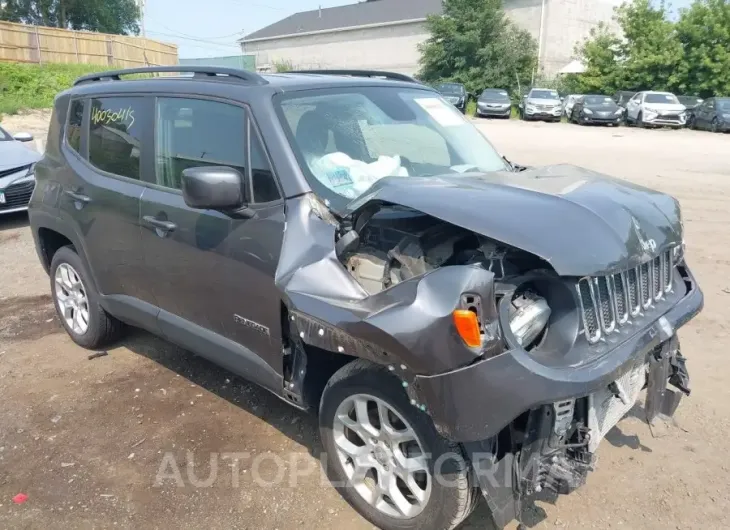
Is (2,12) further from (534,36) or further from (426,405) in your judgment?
(426,405)

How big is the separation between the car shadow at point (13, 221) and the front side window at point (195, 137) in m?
6.32

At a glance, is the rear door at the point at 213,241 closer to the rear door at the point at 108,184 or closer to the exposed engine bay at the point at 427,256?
the rear door at the point at 108,184

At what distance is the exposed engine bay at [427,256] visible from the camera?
2.49 m

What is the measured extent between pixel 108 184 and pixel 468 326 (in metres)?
2.75

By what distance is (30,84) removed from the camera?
25.6 meters

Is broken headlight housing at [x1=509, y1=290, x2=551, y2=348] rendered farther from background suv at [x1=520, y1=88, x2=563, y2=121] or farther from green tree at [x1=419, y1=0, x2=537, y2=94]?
green tree at [x1=419, y1=0, x2=537, y2=94]

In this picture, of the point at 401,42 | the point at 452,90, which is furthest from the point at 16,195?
the point at 401,42

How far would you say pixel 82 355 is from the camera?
4762 millimetres

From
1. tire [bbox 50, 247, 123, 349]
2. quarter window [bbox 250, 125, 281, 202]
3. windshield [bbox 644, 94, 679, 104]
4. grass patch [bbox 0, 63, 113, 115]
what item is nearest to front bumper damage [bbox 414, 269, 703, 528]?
quarter window [bbox 250, 125, 281, 202]

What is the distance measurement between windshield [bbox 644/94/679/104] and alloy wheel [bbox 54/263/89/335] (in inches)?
1073

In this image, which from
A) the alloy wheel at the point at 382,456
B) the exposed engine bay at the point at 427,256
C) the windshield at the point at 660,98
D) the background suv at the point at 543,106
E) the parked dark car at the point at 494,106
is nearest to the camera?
the exposed engine bay at the point at 427,256

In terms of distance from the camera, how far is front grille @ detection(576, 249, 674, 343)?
2.51 metres

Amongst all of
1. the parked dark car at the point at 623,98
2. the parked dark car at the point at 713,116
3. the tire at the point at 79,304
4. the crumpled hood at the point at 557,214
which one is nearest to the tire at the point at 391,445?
the crumpled hood at the point at 557,214

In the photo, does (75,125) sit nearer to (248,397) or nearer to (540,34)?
(248,397)
